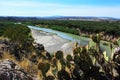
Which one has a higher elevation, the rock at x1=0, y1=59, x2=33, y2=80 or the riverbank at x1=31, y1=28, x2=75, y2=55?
the rock at x1=0, y1=59, x2=33, y2=80

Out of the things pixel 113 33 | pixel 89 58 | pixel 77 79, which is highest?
pixel 89 58

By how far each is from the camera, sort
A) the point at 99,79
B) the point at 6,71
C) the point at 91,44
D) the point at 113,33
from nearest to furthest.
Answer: the point at 6,71, the point at 99,79, the point at 91,44, the point at 113,33

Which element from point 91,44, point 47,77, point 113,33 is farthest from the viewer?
point 113,33

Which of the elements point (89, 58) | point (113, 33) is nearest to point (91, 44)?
point (89, 58)

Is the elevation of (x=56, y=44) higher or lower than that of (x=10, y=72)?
lower

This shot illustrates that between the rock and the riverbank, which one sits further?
the riverbank

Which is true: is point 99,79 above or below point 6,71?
below

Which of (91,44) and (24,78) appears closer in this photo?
(24,78)

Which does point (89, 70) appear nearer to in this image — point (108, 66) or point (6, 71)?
point (108, 66)

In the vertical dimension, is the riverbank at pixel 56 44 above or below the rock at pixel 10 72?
below

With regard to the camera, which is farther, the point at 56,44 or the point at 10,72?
the point at 56,44

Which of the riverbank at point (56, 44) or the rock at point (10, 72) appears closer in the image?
the rock at point (10, 72)
